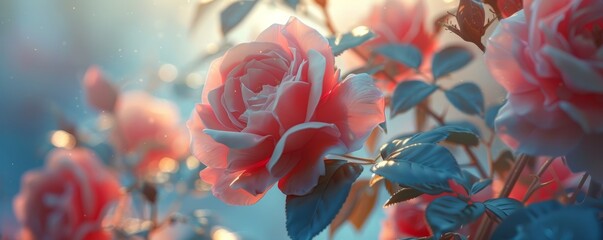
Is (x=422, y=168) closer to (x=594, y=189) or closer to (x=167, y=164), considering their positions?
(x=594, y=189)

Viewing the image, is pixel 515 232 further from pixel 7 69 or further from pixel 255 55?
pixel 7 69

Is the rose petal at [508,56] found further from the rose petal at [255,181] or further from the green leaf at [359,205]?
the green leaf at [359,205]

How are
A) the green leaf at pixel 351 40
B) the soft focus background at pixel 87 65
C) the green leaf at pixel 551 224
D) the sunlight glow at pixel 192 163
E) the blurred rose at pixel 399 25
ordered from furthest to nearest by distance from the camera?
1. the soft focus background at pixel 87 65
2. the sunlight glow at pixel 192 163
3. the blurred rose at pixel 399 25
4. the green leaf at pixel 351 40
5. the green leaf at pixel 551 224

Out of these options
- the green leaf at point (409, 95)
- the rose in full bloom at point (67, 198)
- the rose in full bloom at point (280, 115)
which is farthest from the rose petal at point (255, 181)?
the rose in full bloom at point (67, 198)

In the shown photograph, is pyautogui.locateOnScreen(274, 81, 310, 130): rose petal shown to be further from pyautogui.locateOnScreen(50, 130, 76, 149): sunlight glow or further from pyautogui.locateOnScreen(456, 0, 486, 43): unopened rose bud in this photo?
pyautogui.locateOnScreen(50, 130, 76, 149): sunlight glow

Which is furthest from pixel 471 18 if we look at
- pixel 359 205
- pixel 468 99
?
pixel 359 205

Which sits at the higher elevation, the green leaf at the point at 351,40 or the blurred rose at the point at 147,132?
the green leaf at the point at 351,40

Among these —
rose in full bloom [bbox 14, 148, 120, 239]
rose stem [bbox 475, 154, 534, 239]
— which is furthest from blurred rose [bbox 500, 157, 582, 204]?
rose in full bloom [bbox 14, 148, 120, 239]
